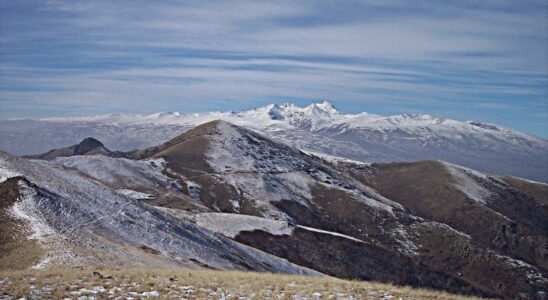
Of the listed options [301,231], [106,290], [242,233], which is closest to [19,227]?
[106,290]

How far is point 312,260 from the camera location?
424 ft

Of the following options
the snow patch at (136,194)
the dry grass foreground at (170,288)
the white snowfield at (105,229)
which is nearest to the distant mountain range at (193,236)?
the white snowfield at (105,229)

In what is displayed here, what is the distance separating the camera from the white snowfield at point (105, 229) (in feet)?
158

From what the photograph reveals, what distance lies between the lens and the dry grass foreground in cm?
2433

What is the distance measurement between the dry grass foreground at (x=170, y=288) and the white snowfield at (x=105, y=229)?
43.8 feet

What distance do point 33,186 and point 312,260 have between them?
8402cm

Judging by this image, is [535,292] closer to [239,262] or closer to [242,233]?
[242,233]

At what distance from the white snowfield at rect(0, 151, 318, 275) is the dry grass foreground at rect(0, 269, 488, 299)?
13.4 m

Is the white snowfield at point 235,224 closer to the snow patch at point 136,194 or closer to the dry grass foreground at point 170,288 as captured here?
the snow patch at point 136,194

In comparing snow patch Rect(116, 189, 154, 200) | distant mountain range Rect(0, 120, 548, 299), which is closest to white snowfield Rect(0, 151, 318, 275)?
Result: distant mountain range Rect(0, 120, 548, 299)

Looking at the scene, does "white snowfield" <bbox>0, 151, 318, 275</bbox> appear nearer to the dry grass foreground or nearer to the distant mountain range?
the distant mountain range

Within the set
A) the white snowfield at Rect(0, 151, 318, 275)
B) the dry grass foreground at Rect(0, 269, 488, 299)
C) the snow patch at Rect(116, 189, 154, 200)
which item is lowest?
the snow patch at Rect(116, 189, 154, 200)

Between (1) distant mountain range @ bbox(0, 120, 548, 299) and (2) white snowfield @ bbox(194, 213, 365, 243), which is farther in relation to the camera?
(2) white snowfield @ bbox(194, 213, 365, 243)

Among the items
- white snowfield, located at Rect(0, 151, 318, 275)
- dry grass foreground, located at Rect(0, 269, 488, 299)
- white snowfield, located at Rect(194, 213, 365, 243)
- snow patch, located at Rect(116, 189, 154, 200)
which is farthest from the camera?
snow patch, located at Rect(116, 189, 154, 200)
